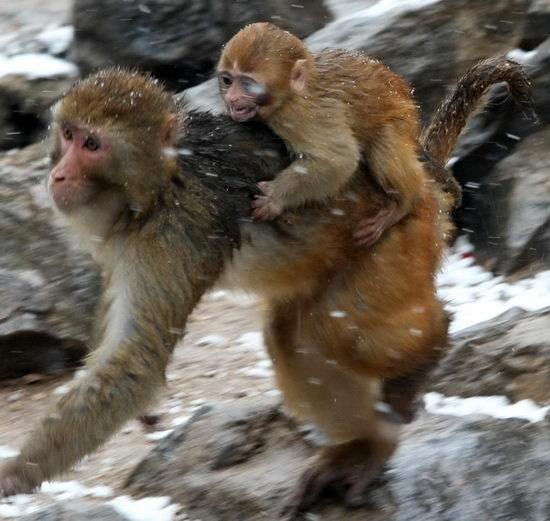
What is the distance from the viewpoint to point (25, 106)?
965 cm

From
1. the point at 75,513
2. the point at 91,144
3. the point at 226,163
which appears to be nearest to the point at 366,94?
the point at 226,163

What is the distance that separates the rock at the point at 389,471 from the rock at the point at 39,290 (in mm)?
1929

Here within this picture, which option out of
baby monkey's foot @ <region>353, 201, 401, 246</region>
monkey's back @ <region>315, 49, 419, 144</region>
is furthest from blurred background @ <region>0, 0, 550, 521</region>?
monkey's back @ <region>315, 49, 419, 144</region>

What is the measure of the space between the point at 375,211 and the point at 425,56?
151 inches

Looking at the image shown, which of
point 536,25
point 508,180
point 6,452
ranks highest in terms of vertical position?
point 536,25

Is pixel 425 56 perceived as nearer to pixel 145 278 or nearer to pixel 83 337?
pixel 83 337

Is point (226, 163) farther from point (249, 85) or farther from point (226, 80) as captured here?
point (226, 80)

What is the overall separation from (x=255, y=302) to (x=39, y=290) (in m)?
1.49

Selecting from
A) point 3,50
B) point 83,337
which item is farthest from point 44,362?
point 3,50

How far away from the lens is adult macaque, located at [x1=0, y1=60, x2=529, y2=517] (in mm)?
4211

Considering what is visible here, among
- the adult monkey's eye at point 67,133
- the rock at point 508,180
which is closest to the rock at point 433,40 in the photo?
the rock at point 508,180

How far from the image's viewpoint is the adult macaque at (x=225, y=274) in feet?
13.8

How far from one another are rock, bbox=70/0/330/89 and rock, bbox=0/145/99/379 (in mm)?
2395

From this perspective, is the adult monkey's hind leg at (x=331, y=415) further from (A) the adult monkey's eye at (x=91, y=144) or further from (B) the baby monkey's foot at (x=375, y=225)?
(A) the adult monkey's eye at (x=91, y=144)
